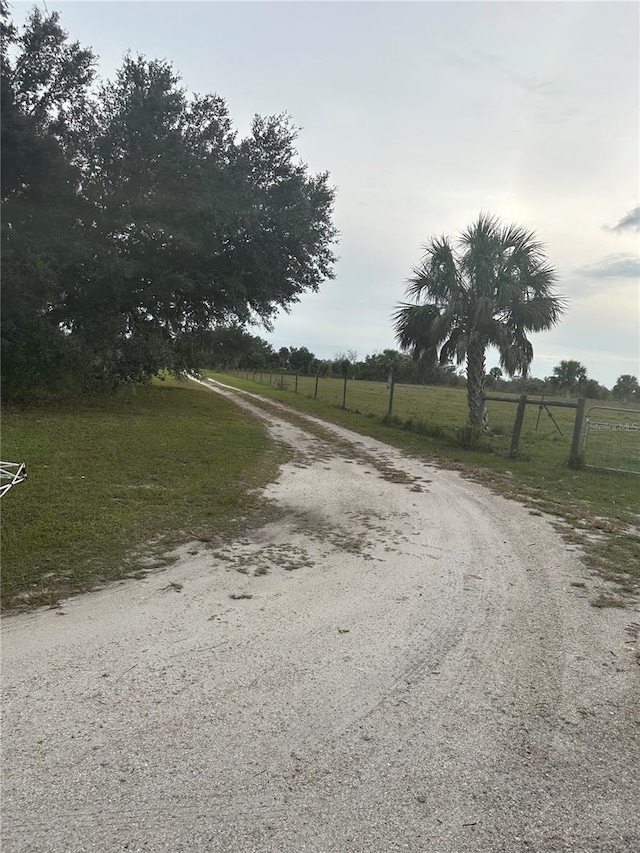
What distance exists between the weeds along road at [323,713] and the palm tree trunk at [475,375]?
839 centimetres

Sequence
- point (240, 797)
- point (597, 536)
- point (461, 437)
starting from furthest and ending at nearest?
point (461, 437), point (597, 536), point (240, 797)

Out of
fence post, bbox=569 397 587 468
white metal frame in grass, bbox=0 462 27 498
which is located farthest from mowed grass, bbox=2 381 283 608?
fence post, bbox=569 397 587 468

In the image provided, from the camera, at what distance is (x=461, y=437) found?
444 inches

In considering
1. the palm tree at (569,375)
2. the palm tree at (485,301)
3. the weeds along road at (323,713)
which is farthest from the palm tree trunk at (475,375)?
the palm tree at (569,375)

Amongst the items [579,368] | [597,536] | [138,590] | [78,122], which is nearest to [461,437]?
[597,536]

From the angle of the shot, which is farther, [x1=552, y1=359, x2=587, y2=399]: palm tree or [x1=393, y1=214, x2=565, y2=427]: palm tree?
[x1=552, y1=359, x2=587, y2=399]: palm tree

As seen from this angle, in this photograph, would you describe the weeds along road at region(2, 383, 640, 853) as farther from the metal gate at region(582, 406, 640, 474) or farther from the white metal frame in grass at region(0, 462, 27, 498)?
the metal gate at region(582, 406, 640, 474)

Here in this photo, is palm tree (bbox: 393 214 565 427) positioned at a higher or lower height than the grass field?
higher

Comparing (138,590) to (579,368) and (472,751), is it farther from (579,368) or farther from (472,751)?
(579,368)

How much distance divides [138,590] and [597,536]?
4495 millimetres

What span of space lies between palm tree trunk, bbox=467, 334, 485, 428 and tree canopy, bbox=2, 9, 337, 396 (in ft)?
21.5

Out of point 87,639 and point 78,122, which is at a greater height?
point 78,122

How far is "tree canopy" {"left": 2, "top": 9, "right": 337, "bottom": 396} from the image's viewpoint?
44.2 ft

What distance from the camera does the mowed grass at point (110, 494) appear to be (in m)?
3.84
